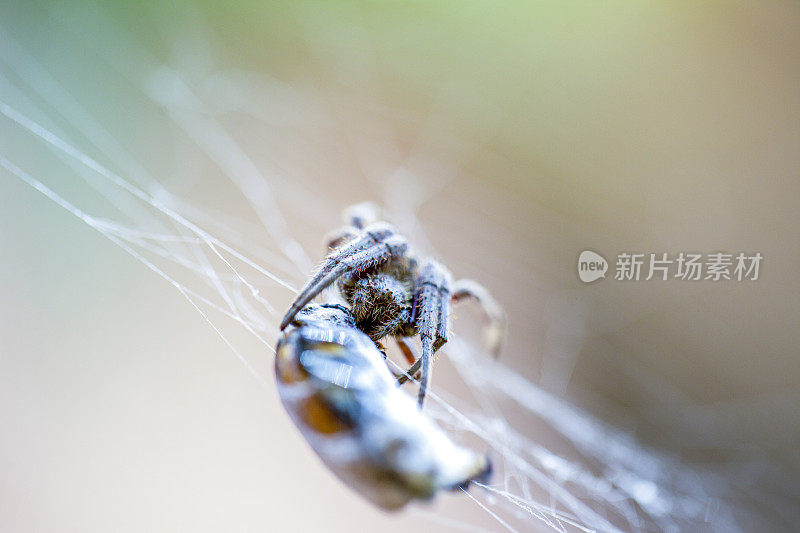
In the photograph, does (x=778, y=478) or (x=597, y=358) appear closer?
(x=778, y=478)

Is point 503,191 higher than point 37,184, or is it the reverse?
point 503,191

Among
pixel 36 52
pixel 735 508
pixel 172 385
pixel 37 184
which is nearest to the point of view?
pixel 735 508

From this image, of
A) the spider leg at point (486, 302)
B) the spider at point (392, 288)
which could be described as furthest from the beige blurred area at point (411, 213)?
the spider at point (392, 288)

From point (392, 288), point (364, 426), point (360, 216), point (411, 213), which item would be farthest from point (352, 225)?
point (411, 213)

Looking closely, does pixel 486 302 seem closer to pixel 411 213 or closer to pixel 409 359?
pixel 409 359

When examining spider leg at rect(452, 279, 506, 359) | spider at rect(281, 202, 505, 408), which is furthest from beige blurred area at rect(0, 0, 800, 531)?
spider at rect(281, 202, 505, 408)

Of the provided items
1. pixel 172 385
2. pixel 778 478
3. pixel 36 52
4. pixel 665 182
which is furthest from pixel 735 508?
pixel 36 52

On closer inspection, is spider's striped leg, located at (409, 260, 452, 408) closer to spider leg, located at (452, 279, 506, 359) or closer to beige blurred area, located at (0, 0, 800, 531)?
spider leg, located at (452, 279, 506, 359)

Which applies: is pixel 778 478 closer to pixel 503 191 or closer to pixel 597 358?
pixel 597 358
